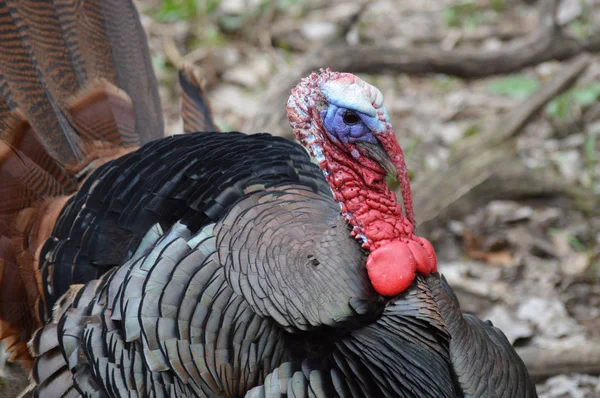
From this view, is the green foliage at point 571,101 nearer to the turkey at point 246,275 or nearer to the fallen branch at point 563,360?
the fallen branch at point 563,360

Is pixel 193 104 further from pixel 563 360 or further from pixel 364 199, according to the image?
pixel 563 360

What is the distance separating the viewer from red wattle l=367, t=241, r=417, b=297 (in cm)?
214

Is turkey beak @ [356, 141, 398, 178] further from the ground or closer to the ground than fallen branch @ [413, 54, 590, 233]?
further from the ground

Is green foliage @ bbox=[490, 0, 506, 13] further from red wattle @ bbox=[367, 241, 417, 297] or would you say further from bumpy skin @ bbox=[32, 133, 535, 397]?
red wattle @ bbox=[367, 241, 417, 297]

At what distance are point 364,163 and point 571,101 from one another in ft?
11.4

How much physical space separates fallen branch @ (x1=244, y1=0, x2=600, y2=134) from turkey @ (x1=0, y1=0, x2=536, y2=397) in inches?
54.3

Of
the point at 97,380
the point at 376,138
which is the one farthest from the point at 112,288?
the point at 376,138

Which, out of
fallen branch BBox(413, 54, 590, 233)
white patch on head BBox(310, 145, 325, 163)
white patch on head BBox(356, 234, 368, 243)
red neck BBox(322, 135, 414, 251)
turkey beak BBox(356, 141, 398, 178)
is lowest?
fallen branch BBox(413, 54, 590, 233)

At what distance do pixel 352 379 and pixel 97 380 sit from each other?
809 millimetres

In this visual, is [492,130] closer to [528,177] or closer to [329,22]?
[528,177]

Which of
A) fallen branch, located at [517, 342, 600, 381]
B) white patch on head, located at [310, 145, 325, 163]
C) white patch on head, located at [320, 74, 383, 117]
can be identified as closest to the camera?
white patch on head, located at [320, 74, 383, 117]

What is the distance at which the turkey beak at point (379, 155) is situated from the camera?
221 cm

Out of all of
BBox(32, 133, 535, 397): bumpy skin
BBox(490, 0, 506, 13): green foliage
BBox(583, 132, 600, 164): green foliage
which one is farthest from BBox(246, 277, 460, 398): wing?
BBox(490, 0, 506, 13): green foliage

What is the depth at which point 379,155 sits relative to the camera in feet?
7.25
